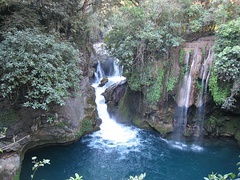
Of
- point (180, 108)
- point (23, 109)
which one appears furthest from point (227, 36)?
point (23, 109)

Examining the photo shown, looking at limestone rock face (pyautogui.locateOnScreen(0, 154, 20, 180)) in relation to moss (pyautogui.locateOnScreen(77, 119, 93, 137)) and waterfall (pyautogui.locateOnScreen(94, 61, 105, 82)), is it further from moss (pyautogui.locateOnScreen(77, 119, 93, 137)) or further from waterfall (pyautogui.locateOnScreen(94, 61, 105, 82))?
waterfall (pyautogui.locateOnScreen(94, 61, 105, 82))

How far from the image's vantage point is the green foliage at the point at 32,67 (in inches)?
285

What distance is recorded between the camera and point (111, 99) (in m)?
15.4

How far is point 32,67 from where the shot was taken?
7559 millimetres

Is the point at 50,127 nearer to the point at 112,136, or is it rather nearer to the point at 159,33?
the point at 112,136

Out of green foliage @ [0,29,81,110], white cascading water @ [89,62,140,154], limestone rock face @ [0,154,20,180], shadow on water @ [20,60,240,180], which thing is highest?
green foliage @ [0,29,81,110]

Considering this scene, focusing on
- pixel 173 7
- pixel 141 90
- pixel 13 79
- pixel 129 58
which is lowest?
pixel 141 90

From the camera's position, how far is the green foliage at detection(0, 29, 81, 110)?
7.23 m

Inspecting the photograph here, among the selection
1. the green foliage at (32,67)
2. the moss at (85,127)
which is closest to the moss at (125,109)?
the moss at (85,127)

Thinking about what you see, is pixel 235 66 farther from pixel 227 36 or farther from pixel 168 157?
pixel 168 157

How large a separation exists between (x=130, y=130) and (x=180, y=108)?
3.56 meters

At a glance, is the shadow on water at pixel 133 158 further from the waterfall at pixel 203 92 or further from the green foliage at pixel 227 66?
the green foliage at pixel 227 66

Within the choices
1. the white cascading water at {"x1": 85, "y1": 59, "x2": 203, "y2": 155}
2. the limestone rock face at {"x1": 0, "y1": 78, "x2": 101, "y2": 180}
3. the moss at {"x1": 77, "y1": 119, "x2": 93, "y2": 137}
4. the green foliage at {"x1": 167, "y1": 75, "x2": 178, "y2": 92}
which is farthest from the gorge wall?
the limestone rock face at {"x1": 0, "y1": 78, "x2": 101, "y2": 180}

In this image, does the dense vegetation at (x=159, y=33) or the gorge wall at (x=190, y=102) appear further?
the gorge wall at (x=190, y=102)
